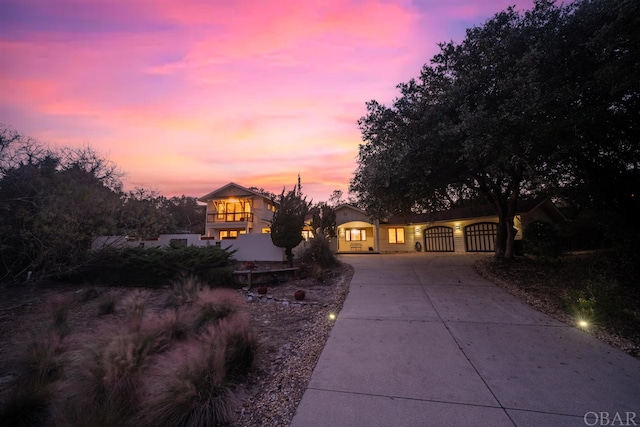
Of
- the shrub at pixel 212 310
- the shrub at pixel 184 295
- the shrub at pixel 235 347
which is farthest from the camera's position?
the shrub at pixel 184 295

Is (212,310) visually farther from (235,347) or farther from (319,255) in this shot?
(319,255)

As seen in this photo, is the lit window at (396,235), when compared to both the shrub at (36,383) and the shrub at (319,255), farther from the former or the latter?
the shrub at (36,383)

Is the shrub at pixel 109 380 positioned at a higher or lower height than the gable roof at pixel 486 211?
lower

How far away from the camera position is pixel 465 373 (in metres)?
4.00

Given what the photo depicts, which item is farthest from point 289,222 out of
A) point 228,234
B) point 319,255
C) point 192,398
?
point 228,234

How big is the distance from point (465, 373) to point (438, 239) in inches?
815

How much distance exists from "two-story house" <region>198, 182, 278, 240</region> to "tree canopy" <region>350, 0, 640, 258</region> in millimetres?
17846

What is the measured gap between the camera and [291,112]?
1200cm

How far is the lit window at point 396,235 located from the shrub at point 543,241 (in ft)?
42.5

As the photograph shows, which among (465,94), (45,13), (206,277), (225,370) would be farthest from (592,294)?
(45,13)

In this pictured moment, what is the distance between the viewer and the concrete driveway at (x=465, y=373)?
3119 mm

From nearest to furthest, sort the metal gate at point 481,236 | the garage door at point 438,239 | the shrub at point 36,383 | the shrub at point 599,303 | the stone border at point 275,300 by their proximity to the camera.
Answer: the shrub at point 36,383, the shrub at point 599,303, the stone border at point 275,300, the metal gate at point 481,236, the garage door at point 438,239

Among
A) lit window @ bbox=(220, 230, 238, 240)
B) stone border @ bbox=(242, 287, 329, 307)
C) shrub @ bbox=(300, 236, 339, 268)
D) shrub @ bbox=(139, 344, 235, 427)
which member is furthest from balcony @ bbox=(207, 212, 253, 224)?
shrub @ bbox=(139, 344, 235, 427)

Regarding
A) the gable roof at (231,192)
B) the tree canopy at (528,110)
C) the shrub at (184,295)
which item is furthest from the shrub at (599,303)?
the gable roof at (231,192)
